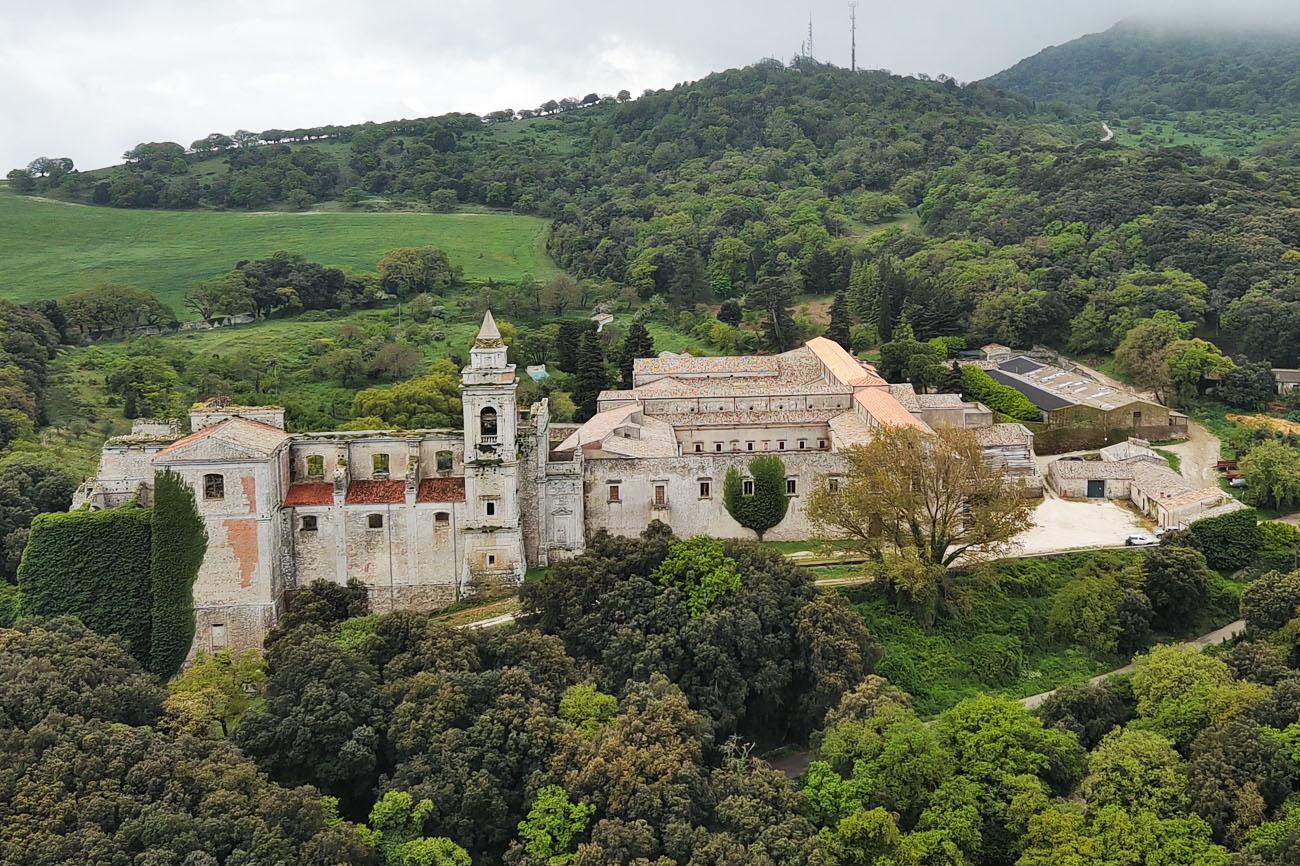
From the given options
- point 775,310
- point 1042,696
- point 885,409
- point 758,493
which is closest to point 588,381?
point 885,409

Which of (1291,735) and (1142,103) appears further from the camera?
(1142,103)

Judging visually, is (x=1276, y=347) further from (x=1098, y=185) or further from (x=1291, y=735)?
(x=1291, y=735)

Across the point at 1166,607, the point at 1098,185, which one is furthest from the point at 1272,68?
the point at 1166,607

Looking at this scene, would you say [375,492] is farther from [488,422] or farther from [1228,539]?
[1228,539]

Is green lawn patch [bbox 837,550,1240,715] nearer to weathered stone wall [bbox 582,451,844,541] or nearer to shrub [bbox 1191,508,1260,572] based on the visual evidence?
shrub [bbox 1191,508,1260,572]

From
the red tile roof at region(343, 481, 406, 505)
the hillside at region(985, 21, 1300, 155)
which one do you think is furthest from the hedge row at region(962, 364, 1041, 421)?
the hillside at region(985, 21, 1300, 155)

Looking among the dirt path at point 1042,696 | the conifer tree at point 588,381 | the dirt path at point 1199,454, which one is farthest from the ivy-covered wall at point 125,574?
the dirt path at point 1199,454

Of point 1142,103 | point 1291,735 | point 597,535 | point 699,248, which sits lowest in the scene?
point 1291,735
